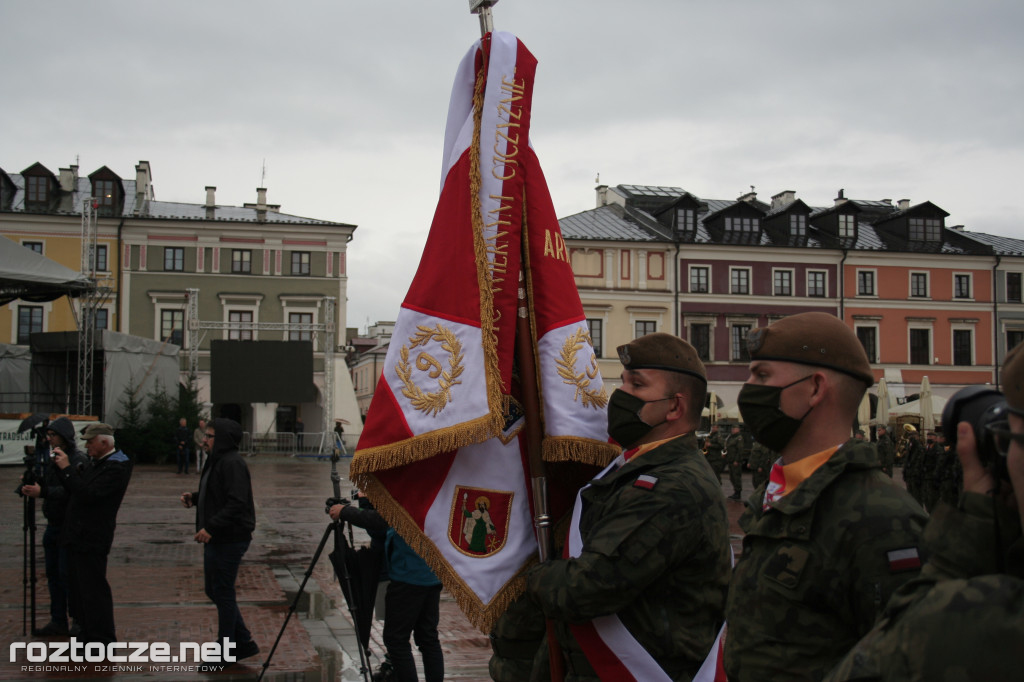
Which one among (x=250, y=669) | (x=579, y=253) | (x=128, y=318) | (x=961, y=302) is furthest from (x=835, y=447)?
(x=961, y=302)

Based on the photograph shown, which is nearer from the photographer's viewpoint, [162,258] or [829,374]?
[829,374]

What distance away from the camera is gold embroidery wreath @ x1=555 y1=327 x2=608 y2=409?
3.58 meters

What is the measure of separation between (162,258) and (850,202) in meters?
36.1

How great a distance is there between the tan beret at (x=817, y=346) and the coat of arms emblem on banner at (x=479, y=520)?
127 cm

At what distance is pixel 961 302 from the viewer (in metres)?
49.7

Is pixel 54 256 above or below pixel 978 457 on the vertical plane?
above

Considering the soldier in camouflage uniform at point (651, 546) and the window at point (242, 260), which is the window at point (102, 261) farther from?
the soldier in camouflage uniform at point (651, 546)

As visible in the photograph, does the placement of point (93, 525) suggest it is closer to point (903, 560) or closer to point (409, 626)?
point (409, 626)

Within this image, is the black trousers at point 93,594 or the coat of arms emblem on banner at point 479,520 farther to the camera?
the black trousers at point 93,594

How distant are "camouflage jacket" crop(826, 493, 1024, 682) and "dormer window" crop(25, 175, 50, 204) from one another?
52.2 meters

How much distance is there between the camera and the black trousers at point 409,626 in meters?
5.55

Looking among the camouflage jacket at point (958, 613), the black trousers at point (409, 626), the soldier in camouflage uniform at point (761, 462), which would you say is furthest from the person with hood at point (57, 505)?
the soldier in camouflage uniform at point (761, 462)

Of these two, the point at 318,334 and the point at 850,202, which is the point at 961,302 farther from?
the point at 318,334

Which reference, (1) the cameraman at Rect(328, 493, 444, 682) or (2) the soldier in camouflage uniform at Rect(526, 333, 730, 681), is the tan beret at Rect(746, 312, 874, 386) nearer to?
(2) the soldier in camouflage uniform at Rect(526, 333, 730, 681)
